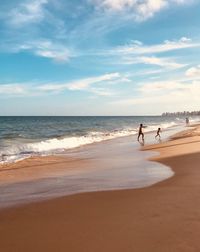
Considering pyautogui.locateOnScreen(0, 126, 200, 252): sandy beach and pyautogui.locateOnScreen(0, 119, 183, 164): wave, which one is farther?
pyautogui.locateOnScreen(0, 119, 183, 164): wave

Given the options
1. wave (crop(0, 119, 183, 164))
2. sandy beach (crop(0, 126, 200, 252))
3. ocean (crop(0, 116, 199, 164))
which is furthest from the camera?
ocean (crop(0, 116, 199, 164))

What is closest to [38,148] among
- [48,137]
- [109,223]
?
[48,137]

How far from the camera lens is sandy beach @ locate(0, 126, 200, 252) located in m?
5.09

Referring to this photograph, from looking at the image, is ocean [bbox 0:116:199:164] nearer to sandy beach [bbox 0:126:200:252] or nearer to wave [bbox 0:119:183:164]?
wave [bbox 0:119:183:164]

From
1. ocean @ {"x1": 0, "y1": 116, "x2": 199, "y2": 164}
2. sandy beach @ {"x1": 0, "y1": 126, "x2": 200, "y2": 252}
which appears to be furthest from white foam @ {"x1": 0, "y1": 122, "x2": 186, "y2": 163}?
sandy beach @ {"x1": 0, "y1": 126, "x2": 200, "y2": 252}

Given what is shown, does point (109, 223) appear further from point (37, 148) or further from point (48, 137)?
point (48, 137)

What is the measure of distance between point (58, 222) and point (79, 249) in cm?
127

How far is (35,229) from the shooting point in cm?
583

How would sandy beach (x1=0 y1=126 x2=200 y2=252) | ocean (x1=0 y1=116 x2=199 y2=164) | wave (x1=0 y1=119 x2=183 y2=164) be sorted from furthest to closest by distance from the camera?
ocean (x1=0 y1=116 x2=199 y2=164) < wave (x1=0 y1=119 x2=183 y2=164) < sandy beach (x1=0 y1=126 x2=200 y2=252)

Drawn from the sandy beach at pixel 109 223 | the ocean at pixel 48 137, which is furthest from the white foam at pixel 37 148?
the sandy beach at pixel 109 223

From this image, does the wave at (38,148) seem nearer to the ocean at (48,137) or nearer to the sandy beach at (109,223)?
the ocean at (48,137)

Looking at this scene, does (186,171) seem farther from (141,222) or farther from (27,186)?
(141,222)

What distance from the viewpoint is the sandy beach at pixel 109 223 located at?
16.7 ft

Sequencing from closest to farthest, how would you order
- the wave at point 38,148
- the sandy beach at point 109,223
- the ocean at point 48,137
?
the sandy beach at point 109,223 → the wave at point 38,148 → the ocean at point 48,137
